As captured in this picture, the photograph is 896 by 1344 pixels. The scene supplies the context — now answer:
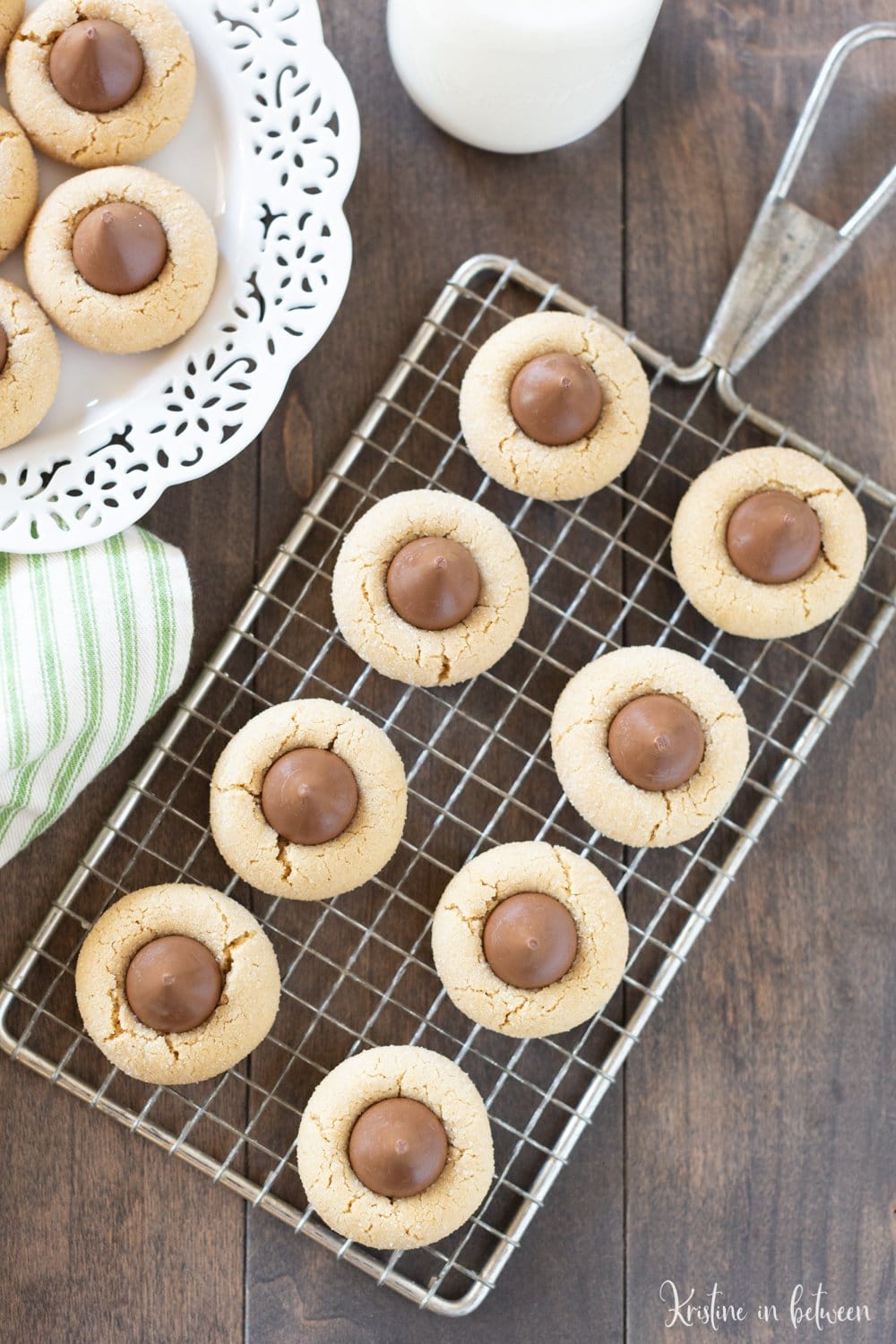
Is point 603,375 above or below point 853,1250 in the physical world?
above

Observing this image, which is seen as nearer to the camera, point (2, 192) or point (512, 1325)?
point (2, 192)

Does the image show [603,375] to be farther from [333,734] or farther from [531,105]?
[333,734]

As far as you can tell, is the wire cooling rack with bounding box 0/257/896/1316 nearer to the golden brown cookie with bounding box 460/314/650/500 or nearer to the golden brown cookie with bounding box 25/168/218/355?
the golden brown cookie with bounding box 460/314/650/500

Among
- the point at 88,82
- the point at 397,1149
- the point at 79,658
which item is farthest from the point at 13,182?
the point at 397,1149

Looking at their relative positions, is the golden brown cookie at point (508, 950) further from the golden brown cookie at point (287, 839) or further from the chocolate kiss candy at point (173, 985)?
the chocolate kiss candy at point (173, 985)

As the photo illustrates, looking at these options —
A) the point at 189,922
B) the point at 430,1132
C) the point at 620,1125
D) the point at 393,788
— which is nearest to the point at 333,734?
the point at 393,788

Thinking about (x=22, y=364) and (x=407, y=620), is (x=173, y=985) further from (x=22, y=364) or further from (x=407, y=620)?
(x=22, y=364)

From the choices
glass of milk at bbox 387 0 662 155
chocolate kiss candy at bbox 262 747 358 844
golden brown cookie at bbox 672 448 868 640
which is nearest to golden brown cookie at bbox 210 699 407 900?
chocolate kiss candy at bbox 262 747 358 844
